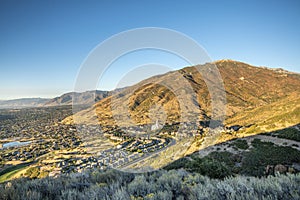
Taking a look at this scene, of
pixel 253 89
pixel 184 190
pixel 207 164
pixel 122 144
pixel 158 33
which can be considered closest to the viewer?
pixel 184 190

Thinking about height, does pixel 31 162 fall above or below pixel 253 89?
below

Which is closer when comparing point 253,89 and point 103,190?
point 103,190

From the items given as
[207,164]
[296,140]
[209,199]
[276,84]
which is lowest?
[296,140]

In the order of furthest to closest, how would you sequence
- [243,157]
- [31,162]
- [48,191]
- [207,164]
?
1. [31,162]
2. [243,157]
3. [207,164]
4. [48,191]

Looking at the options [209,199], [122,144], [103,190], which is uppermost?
[209,199]

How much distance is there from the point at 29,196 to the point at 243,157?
12.8 metres

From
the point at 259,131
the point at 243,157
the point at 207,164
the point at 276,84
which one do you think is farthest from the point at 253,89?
the point at 207,164

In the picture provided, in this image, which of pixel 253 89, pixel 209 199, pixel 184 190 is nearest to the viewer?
pixel 209 199

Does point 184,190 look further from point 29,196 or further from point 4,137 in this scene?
point 4,137

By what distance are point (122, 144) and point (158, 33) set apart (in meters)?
25.0

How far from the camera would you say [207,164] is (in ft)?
18.0

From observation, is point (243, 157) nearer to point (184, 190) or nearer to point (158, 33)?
point (158, 33)

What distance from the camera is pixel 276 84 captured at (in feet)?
361

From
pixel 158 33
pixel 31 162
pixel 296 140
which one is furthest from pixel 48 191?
pixel 31 162
